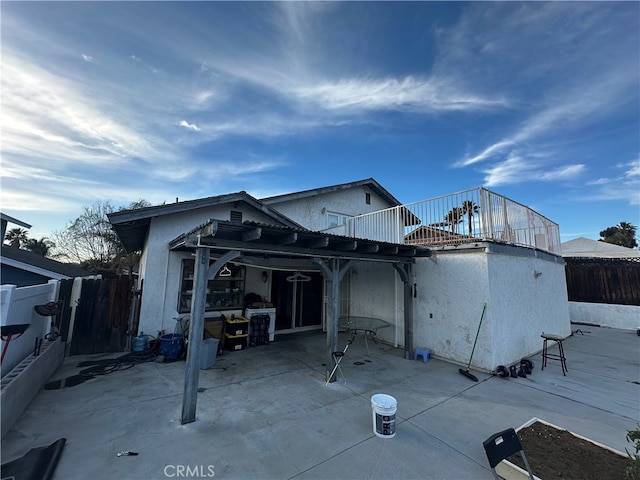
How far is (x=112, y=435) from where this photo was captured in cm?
323

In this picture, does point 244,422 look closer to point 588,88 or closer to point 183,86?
point 183,86

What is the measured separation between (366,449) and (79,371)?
6.33 meters

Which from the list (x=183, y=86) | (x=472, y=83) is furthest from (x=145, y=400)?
(x=472, y=83)

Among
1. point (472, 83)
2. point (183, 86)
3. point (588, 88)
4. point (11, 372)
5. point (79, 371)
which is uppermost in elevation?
point (472, 83)

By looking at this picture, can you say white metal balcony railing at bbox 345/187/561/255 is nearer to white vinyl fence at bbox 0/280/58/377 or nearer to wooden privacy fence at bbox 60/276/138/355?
wooden privacy fence at bbox 60/276/138/355

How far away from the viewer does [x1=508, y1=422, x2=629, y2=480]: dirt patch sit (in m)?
2.57

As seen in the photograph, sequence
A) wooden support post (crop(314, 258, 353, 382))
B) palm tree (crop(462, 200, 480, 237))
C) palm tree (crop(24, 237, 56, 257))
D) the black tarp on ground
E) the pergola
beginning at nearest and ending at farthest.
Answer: the black tarp on ground → the pergola → wooden support post (crop(314, 258, 353, 382)) → palm tree (crop(462, 200, 480, 237)) → palm tree (crop(24, 237, 56, 257))

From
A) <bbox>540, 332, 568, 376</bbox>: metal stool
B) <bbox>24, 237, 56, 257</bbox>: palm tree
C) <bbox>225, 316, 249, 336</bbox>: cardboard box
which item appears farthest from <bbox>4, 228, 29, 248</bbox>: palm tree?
<bbox>540, 332, 568, 376</bbox>: metal stool

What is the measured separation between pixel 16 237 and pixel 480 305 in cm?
3746

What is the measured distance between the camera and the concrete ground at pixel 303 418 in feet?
9.05

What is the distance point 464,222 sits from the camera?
264 inches

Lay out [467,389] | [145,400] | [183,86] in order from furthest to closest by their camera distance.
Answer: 1. [183,86]
2. [467,389]
3. [145,400]

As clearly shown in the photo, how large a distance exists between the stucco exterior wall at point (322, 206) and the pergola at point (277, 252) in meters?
4.79
